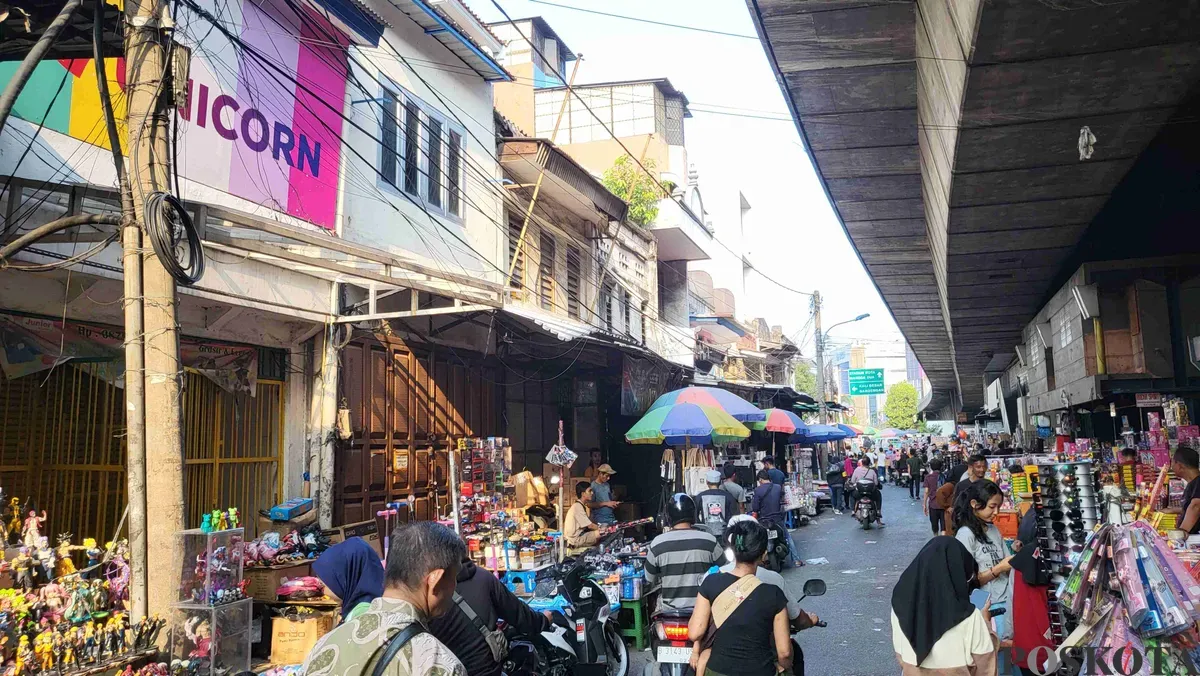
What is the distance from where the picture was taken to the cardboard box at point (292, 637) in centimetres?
773

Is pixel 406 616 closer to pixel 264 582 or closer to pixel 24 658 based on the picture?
pixel 24 658

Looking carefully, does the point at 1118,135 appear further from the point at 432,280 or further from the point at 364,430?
the point at 364,430

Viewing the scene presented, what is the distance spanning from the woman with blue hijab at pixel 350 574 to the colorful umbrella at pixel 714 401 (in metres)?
9.75

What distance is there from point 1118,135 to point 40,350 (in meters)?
9.32

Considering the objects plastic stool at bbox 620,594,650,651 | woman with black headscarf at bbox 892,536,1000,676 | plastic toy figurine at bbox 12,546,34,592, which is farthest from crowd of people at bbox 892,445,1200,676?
plastic toy figurine at bbox 12,546,34,592

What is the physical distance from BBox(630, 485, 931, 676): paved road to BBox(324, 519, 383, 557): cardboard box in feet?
11.9

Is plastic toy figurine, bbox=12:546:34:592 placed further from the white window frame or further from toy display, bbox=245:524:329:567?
the white window frame

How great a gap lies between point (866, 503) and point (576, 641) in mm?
15796

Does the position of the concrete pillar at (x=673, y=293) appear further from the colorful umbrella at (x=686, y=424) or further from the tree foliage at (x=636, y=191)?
the colorful umbrella at (x=686, y=424)

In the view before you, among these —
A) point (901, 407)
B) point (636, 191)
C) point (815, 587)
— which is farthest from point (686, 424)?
point (901, 407)

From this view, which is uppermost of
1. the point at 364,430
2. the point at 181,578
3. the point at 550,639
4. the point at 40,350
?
the point at 40,350

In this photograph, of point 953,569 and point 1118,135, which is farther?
point 1118,135

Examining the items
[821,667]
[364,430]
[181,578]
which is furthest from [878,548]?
[181,578]

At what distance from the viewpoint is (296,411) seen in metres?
10.4
